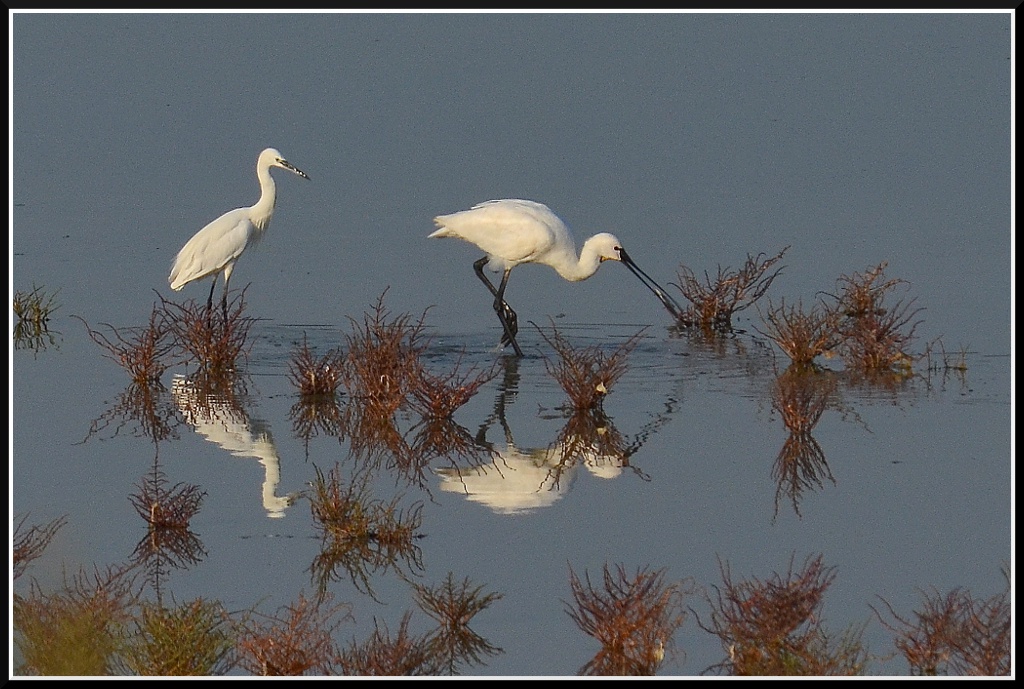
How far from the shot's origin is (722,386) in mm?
11938

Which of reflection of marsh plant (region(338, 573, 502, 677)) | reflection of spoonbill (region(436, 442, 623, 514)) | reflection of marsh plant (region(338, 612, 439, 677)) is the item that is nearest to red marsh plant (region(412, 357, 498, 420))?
reflection of spoonbill (region(436, 442, 623, 514))

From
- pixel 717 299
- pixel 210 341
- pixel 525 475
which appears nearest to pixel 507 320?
pixel 717 299

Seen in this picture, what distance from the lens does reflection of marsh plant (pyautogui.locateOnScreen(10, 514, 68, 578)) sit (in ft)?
25.3

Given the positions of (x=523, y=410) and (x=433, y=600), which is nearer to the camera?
(x=433, y=600)

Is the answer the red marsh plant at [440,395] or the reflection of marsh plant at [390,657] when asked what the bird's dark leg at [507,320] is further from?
the reflection of marsh plant at [390,657]

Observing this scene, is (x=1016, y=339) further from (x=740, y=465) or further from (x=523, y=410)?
(x=523, y=410)

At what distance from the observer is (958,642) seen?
6.71 m

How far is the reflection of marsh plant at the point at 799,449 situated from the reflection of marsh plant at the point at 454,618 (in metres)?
2.11

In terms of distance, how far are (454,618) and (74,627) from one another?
1617mm

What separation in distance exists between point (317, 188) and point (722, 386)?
12.9 metres

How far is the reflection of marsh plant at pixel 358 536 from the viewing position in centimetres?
780

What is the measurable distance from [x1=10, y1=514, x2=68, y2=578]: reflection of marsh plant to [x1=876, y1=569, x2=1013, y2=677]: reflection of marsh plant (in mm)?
3970

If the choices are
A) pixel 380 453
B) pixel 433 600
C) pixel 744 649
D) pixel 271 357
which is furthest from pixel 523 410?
pixel 744 649

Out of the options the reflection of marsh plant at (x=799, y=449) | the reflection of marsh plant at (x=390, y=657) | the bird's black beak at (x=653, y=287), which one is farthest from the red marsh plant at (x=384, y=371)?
the bird's black beak at (x=653, y=287)
